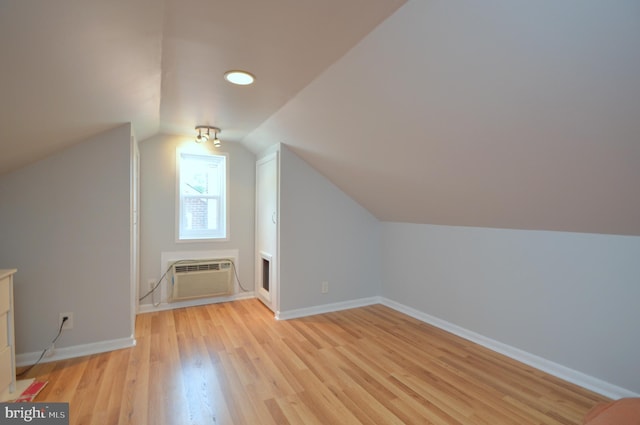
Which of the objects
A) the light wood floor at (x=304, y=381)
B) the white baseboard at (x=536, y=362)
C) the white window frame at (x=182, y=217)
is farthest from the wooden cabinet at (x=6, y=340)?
the white baseboard at (x=536, y=362)

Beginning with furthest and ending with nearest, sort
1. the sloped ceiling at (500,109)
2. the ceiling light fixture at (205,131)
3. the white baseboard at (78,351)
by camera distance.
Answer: the ceiling light fixture at (205,131)
the white baseboard at (78,351)
the sloped ceiling at (500,109)

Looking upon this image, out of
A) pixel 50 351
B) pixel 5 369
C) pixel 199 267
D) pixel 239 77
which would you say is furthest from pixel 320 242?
pixel 5 369

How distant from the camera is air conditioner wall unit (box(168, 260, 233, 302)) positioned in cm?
379

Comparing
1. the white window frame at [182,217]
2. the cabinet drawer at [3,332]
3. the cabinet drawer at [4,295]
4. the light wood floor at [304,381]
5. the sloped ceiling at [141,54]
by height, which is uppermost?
the sloped ceiling at [141,54]

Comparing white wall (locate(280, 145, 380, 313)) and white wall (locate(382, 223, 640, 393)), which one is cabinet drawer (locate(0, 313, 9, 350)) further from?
white wall (locate(382, 223, 640, 393))

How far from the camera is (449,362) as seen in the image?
260 cm

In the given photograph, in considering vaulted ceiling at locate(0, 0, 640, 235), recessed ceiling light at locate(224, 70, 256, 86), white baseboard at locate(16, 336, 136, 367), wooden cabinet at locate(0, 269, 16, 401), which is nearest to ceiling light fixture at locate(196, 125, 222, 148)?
vaulted ceiling at locate(0, 0, 640, 235)

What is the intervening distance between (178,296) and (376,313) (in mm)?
2489

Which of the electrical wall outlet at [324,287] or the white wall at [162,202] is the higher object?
Result: the white wall at [162,202]

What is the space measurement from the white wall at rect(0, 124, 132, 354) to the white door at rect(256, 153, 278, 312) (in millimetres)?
1497

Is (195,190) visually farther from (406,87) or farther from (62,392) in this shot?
(406,87)

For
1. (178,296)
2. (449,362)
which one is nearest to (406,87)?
(449,362)

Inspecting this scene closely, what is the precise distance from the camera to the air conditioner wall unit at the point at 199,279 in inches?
149

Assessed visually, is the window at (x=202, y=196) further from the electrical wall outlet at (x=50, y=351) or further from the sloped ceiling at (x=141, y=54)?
the electrical wall outlet at (x=50, y=351)
